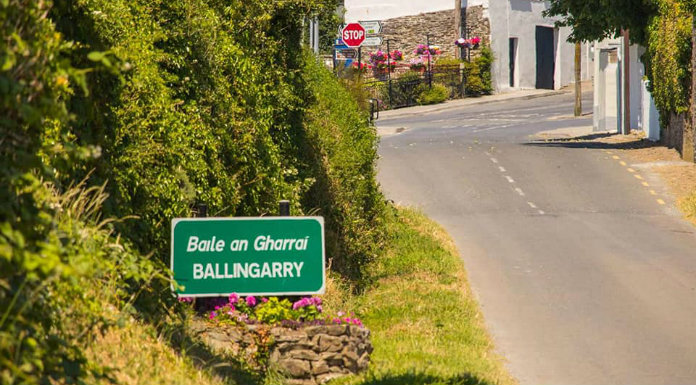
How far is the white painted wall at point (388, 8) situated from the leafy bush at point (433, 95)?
6.95 metres

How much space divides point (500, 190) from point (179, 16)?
52.3ft

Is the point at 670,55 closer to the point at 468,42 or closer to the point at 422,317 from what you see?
the point at 422,317

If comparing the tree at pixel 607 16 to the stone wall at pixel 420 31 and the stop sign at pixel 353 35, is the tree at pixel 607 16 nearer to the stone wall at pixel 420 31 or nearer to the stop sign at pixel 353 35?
the stop sign at pixel 353 35

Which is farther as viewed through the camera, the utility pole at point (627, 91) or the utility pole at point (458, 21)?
the utility pole at point (458, 21)

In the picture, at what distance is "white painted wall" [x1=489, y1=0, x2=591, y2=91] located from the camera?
5716cm

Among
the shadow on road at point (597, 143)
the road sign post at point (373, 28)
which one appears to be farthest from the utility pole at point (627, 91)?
the road sign post at point (373, 28)

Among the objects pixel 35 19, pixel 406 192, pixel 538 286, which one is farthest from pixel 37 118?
pixel 406 192

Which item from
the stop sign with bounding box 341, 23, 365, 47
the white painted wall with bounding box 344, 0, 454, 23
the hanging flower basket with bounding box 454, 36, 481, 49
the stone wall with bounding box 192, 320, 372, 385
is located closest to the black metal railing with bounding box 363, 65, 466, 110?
the hanging flower basket with bounding box 454, 36, 481, 49

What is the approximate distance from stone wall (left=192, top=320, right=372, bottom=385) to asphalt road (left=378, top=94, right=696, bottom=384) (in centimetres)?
221

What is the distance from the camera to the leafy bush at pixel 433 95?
176 feet

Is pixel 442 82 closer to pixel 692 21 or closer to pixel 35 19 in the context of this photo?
pixel 692 21

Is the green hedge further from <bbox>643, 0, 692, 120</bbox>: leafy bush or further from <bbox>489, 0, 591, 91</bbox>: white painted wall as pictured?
<bbox>489, 0, 591, 91</bbox>: white painted wall

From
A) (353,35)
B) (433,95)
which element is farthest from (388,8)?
(353,35)

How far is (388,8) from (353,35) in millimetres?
20440
